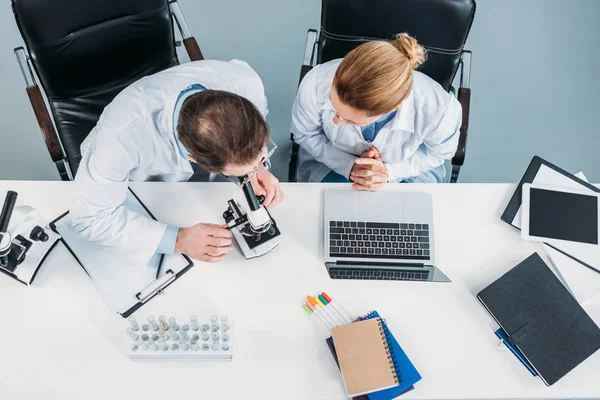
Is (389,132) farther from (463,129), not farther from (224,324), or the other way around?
(224,324)

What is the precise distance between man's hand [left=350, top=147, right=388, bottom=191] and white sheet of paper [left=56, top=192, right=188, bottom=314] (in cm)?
57

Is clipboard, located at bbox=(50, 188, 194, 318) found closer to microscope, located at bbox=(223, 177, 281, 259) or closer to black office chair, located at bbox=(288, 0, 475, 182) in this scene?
microscope, located at bbox=(223, 177, 281, 259)

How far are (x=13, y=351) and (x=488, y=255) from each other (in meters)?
1.33

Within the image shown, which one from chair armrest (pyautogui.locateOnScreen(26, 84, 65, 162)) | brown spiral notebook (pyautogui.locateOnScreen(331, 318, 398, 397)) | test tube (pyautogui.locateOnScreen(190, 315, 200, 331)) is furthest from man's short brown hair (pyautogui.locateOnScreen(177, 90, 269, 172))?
chair armrest (pyautogui.locateOnScreen(26, 84, 65, 162))

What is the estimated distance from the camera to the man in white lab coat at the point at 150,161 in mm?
1327

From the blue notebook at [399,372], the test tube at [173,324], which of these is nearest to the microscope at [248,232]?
the test tube at [173,324]

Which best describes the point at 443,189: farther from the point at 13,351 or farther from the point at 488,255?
the point at 13,351

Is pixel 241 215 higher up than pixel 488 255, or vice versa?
pixel 241 215

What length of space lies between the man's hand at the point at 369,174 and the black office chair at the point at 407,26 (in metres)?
0.36

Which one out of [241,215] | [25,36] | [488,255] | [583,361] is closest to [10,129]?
[25,36]

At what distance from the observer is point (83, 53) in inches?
65.2

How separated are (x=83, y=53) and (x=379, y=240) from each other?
43.7 inches

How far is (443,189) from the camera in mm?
1614

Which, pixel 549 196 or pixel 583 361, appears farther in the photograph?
pixel 549 196
